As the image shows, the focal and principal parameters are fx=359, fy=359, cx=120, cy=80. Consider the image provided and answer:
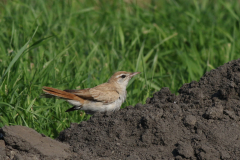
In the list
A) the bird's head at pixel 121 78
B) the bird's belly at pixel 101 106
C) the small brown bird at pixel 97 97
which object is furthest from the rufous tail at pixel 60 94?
the bird's head at pixel 121 78

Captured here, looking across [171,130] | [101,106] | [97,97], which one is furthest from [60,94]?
[171,130]

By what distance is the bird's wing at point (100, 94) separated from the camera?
210 inches

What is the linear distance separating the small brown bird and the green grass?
0.77 feet

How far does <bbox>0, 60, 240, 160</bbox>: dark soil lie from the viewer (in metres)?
3.69

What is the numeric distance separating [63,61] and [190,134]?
3.96 meters

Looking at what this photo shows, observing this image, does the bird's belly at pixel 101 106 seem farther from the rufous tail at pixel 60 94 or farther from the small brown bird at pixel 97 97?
the rufous tail at pixel 60 94

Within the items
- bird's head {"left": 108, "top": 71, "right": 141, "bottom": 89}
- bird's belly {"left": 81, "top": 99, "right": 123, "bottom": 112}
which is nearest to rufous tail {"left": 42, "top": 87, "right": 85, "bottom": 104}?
bird's belly {"left": 81, "top": 99, "right": 123, "bottom": 112}

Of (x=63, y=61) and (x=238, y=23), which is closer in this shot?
(x=63, y=61)

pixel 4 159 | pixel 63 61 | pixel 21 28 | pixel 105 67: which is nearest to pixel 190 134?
pixel 4 159

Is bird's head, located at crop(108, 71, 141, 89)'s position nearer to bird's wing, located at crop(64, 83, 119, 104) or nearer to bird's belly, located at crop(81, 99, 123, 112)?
bird's wing, located at crop(64, 83, 119, 104)

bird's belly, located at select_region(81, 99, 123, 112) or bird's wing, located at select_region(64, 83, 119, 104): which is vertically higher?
bird's wing, located at select_region(64, 83, 119, 104)

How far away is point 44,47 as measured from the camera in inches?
301

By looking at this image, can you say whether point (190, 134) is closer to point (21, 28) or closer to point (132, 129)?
point (132, 129)

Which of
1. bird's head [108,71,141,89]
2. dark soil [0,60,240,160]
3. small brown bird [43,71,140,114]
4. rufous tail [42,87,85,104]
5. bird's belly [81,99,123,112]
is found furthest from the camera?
bird's head [108,71,141,89]
